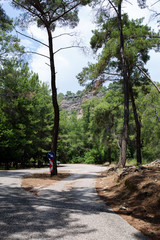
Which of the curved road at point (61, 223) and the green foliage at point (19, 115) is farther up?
the green foliage at point (19, 115)

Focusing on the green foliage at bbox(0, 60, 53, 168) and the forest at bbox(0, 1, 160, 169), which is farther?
the green foliage at bbox(0, 60, 53, 168)

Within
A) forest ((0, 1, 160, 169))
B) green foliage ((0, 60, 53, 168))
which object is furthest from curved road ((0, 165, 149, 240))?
green foliage ((0, 60, 53, 168))

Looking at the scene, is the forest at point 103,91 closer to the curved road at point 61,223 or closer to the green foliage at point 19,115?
the green foliage at point 19,115

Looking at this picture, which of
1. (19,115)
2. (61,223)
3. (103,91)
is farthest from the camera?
(19,115)

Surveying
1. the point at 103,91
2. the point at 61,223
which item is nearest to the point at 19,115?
the point at 103,91

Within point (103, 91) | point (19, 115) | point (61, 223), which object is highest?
point (103, 91)

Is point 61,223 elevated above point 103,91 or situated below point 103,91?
below

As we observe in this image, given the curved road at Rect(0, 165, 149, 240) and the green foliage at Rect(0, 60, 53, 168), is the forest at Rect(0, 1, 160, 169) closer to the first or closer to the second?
the green foliage at Rect(0, 60, 53, 168)

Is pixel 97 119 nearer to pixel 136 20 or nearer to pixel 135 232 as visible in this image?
pixel 136 20

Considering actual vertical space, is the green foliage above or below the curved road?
above

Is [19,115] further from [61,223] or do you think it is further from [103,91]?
[61,223]

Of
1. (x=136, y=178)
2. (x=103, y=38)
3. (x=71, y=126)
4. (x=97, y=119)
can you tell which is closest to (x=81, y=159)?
(x=71, y=126)

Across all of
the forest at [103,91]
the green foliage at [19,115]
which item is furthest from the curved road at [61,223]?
the green foliage at [19,115]

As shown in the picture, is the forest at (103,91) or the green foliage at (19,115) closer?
the forest at (103,91)
